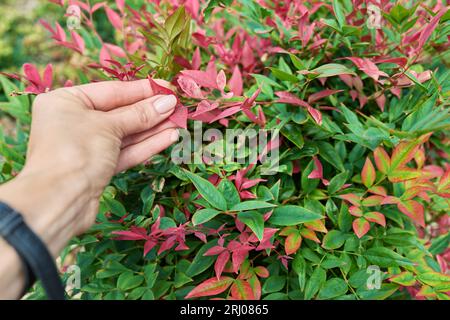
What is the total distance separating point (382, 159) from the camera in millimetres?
1005

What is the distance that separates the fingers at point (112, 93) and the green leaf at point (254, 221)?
34cm

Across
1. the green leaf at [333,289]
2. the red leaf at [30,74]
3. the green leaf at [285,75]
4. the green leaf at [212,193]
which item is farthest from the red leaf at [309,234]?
the red leaf at [30,74]

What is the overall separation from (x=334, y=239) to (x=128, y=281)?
50cm

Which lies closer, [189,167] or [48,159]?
[48,159]

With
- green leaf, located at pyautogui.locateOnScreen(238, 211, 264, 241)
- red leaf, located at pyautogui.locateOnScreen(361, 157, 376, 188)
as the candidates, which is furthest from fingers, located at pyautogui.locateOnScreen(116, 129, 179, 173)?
red leaf, located at pyautogui.locateOnScreen(361, 157, 376, 188)

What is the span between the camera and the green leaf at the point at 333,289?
990mm

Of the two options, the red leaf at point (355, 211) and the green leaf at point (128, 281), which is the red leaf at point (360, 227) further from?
the green leaf at point (128, 281)

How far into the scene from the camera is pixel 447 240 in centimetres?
118

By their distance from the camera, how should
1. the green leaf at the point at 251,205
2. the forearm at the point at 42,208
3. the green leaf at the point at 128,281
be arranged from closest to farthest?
the forearm at the point at 42,208 → the green leaf at the point at 251,205 → the green leaf at the point at 128,281

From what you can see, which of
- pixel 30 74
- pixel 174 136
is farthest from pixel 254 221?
pixel 30 74

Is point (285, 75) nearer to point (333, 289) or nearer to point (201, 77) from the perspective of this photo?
point (201, 77)

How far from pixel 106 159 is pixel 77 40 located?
22.3 inches
